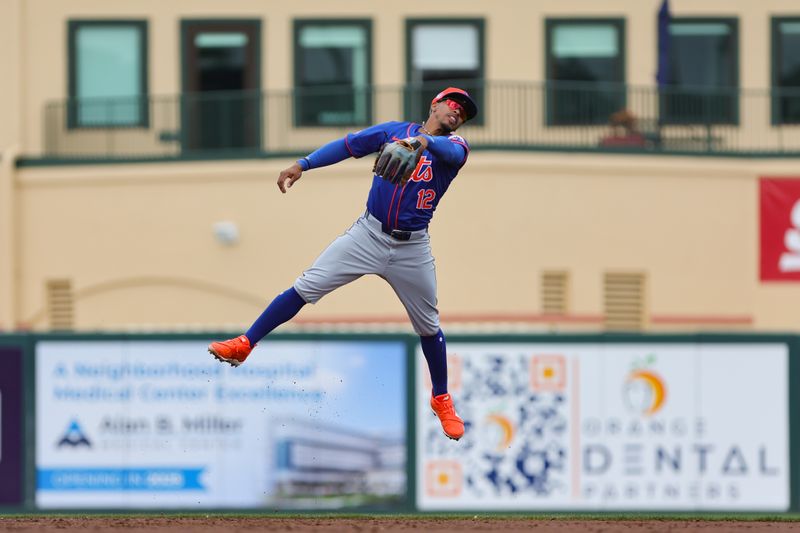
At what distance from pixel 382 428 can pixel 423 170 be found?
7159 millimetres

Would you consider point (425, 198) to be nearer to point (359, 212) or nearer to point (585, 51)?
point (359, 212)

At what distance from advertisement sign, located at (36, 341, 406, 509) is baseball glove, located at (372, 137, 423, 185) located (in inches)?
294

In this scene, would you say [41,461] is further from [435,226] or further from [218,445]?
[435,226]

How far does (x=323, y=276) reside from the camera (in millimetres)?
11852

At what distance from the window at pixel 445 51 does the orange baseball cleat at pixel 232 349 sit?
1591cm

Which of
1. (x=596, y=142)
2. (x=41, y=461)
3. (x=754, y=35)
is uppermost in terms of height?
(x=754, y=35)

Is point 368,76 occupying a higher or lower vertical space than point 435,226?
higher

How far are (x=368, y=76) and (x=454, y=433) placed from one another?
1568cm

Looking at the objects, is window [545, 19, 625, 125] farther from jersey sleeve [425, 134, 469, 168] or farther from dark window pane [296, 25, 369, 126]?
jersey sleeve [425, 134, 469, 168]

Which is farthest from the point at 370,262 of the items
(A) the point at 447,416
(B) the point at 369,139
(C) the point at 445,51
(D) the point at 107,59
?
(D) the point at 107,59

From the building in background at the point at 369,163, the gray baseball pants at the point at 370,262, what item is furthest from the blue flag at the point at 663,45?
the gray baseball pants at the point at 370,262

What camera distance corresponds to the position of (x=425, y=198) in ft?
38.4

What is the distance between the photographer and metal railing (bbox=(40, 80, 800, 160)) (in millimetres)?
26138

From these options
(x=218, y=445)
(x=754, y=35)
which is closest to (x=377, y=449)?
(x=218, y=445)
